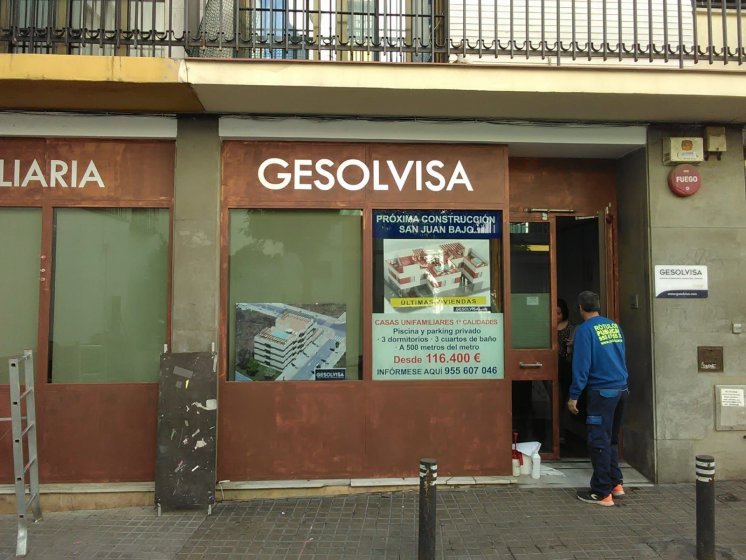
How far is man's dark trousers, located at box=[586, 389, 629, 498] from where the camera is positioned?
5.16 metres

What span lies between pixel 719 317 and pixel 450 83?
12.1ft

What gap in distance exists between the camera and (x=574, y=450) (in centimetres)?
660

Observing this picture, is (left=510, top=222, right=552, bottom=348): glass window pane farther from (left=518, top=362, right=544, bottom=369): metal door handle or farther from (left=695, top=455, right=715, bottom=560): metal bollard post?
(left=695, top=455, right=715, bottom=560): metal bollard post

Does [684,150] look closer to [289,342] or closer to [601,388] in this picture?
[601,388]

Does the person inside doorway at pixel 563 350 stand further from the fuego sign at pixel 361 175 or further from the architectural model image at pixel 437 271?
the fuego sign at pixel 361 175

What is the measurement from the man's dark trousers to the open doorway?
125cm

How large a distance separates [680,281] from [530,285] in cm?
150

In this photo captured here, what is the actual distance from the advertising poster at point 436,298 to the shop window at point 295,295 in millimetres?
284

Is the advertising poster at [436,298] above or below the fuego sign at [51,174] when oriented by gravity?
below

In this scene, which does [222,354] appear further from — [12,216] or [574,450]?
[574,450]

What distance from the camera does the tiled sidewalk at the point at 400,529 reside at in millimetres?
4312

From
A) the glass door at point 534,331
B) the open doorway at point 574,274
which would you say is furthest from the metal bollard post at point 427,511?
the open doorway at point 574,274

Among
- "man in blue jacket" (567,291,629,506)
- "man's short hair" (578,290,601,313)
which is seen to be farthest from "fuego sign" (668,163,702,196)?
"man in blue jacket" (567,291,629,506)

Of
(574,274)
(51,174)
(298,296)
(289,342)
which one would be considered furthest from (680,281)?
(51,174)
